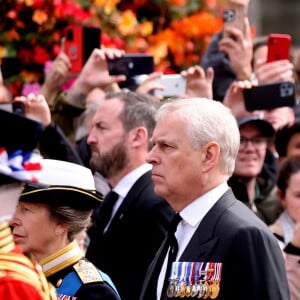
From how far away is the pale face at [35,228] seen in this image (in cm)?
509

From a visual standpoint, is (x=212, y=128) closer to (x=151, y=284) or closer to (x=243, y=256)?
(x=243, y=256)

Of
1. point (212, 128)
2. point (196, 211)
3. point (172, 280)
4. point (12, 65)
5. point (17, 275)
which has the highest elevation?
point (17, 275)

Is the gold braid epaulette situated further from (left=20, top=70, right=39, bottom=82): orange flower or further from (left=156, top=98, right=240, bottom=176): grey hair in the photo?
(left=20, top=70, right=39, bottom=82): orange flower

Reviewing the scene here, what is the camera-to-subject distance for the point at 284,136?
741 centimetres

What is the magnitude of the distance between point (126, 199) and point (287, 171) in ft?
3.17

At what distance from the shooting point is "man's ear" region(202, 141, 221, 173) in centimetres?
504

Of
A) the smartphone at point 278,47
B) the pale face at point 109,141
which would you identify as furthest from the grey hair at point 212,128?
the smartphone at point 278,47

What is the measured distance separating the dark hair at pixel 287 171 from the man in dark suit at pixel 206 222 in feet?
5.14

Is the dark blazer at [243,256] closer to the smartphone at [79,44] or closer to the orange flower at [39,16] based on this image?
the smartphone at [79,44]

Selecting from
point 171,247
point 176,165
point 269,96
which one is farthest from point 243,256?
point 269,96

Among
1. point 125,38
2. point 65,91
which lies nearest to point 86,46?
point 65,91

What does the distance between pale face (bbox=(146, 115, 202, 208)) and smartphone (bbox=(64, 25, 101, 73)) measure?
260 cm

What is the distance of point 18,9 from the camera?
841 cm

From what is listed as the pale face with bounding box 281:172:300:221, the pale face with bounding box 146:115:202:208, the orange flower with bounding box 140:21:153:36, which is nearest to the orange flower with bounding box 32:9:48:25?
the orange flower with bounding box 140:21:153:36
